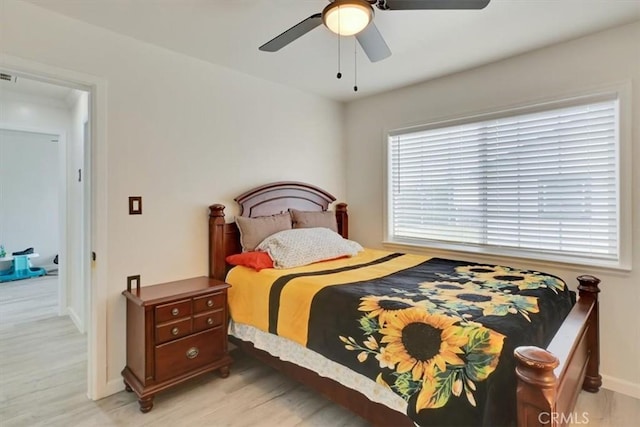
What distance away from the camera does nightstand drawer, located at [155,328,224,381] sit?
2.22 m

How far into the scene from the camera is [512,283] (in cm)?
213

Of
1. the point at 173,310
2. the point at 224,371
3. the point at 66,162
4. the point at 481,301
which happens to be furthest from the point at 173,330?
the point at 66,162

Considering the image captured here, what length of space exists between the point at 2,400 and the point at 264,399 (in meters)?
1.78

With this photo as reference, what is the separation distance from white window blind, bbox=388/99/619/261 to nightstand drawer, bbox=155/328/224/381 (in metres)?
2.26

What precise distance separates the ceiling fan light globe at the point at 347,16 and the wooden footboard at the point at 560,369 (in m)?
1.63

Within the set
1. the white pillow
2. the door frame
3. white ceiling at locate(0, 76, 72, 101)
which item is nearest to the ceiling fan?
the door frame

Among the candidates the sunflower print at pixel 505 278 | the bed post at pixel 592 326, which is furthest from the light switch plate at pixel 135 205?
the bed post at pixel 592 326

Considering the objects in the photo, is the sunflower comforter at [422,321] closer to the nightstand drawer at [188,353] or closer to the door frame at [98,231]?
the nightstand drawer at [188,353]

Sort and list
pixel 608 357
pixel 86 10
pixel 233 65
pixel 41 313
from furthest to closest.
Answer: pixel 41 313 < pixel 233 65 < pixel 608 357 < pixel 86 10

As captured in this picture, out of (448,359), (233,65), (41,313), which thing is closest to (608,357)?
(448,359)

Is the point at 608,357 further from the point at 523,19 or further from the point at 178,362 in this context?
the point at 178,362

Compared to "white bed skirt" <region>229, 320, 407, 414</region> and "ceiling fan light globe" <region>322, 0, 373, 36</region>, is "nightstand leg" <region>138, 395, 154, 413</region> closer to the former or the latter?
"white bed skirt" <region>229, 320, 407, 414</region>

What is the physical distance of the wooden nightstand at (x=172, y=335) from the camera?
2168 mm

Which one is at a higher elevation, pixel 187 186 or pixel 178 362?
pixel 187 186
